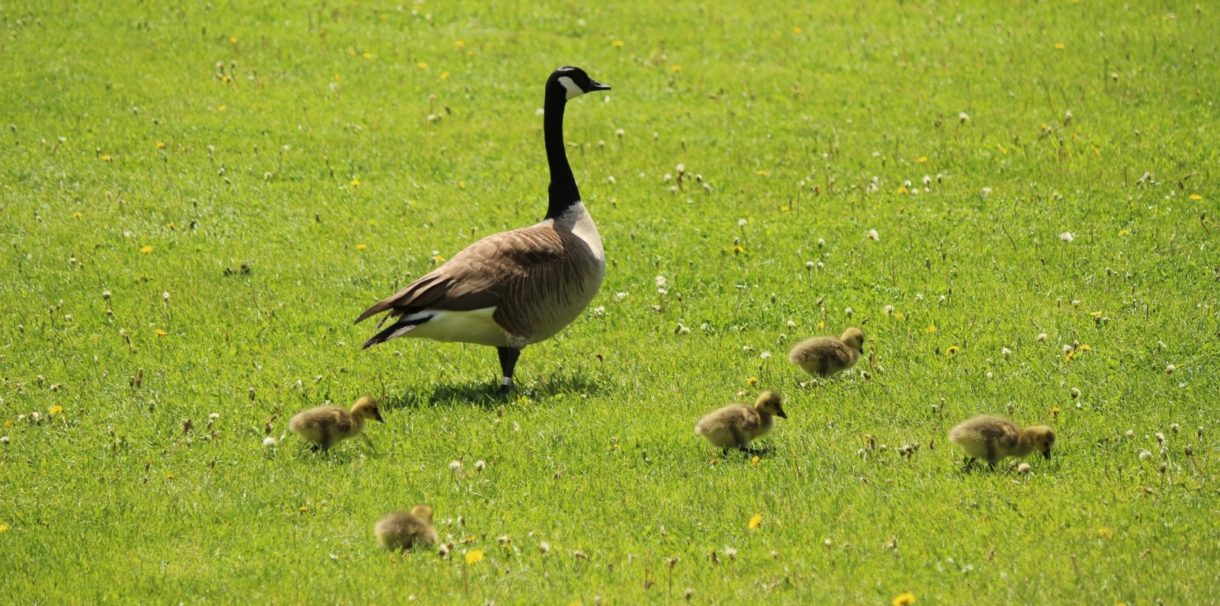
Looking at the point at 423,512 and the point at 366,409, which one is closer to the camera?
the point at 423,512

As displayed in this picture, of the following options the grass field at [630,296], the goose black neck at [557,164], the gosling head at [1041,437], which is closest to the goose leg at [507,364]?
the grass field at [630,296]

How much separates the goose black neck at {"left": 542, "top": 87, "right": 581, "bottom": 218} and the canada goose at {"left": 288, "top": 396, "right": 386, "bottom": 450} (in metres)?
2.97

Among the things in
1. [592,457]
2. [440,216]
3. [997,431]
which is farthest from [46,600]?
[440,216]

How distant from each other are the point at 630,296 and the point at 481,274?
2.94 m

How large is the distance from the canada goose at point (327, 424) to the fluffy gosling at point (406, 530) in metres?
1.41

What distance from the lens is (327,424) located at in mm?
9922

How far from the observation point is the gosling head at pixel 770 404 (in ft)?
32.4

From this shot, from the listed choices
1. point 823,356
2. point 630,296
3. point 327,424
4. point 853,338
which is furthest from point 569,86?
point 327,424

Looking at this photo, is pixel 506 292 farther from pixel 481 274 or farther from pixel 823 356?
pixel 823 356

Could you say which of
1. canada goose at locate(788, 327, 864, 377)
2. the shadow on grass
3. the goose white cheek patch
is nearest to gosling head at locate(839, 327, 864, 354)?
canada goose at locate(788, 327, 864, 377)

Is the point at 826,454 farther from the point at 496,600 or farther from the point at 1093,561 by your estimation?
the point at 496,600

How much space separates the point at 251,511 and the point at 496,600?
218 cm

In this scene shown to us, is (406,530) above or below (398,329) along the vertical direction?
below

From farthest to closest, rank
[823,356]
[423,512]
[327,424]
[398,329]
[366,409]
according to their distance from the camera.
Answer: [823,356] < [398,329] < [366,409] < [327,424] < [423,512]
